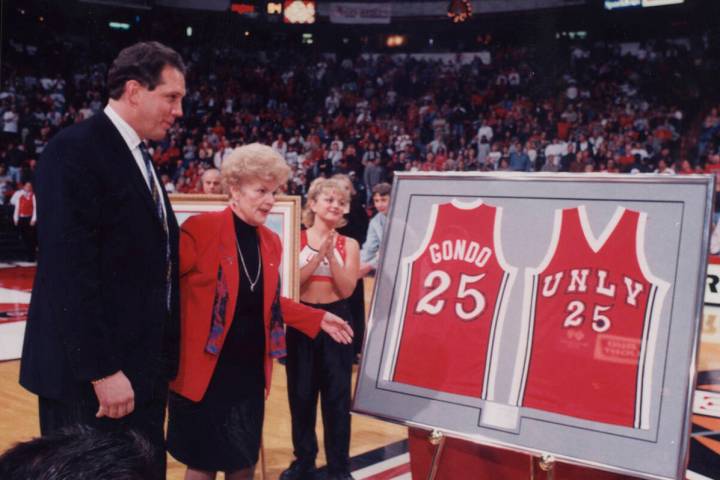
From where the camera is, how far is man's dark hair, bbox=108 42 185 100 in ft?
6.03

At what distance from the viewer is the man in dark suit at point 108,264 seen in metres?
1.69

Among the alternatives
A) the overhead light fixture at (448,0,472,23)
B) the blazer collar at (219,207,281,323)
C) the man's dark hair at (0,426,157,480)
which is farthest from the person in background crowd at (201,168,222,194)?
the overhead light fixture at (448,0,472,23)

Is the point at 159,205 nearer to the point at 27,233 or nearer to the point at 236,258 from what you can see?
the point at 236,258

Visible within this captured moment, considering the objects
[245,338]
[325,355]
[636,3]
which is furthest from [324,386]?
[636,3]

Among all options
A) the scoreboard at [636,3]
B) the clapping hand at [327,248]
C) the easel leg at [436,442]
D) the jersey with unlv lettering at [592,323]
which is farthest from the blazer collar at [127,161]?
the scoreboard at [636,3]

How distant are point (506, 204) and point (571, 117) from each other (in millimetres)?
15469

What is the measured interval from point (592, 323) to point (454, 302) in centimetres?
43

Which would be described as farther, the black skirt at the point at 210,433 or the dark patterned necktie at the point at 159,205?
the black skirt at the point at 210,433

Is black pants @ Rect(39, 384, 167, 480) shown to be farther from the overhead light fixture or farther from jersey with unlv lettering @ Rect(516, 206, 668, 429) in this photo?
the overhead light fixture

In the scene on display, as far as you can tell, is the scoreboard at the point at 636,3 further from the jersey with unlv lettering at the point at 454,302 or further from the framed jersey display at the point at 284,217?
the jersey with unlv lettering at the point at 454,302

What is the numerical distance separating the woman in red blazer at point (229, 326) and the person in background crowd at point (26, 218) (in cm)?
1091

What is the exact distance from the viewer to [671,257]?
72.1 inches

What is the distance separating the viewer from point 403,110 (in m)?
19.2

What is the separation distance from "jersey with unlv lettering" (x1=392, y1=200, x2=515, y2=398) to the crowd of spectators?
10717 millimetres
